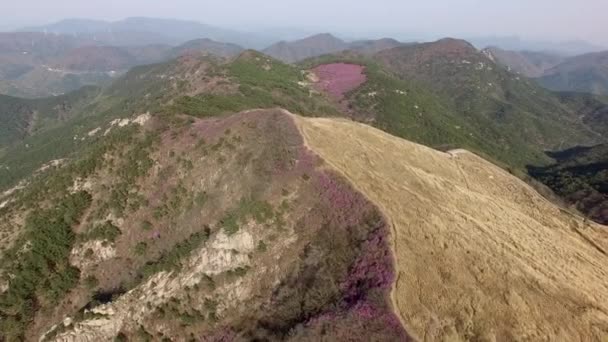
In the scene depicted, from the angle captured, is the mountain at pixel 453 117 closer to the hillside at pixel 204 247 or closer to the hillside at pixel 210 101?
the hillside at pixel 210 101

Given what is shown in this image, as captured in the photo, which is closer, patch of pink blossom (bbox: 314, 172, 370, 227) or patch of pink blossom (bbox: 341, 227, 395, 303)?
patch of pink blossom (bbox: 341, 227, 395, 303)

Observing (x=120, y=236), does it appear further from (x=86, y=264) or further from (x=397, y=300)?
(x=397, y=300)

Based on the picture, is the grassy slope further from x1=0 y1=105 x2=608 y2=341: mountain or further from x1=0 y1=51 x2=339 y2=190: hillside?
x1=0 y1=105 x2=608 y2=341: mountain

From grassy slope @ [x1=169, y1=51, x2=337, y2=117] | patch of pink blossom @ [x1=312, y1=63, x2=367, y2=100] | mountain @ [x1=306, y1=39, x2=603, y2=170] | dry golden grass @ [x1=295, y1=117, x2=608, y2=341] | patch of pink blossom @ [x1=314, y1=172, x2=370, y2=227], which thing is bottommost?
mountain @ [x1=306, y1=39, x2=603, y2=170]

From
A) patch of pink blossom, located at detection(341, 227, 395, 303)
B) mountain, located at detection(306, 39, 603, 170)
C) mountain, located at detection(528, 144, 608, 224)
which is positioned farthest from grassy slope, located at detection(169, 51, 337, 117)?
mountain, located at detection(528, 144, 608, 224)

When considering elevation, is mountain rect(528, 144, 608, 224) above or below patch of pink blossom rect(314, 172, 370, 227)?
below

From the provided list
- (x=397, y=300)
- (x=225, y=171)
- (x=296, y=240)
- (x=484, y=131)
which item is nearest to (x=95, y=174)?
(x=225, y=171)

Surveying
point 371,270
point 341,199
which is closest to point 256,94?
point 341,199

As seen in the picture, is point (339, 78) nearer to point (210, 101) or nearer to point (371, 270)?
point (210, 101)
